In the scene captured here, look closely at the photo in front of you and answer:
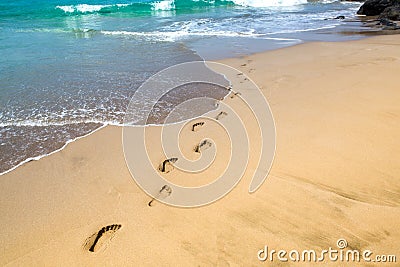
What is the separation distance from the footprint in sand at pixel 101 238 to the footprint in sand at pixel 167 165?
0.82 metres

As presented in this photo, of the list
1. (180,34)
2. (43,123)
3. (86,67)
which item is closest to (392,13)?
(180,34)

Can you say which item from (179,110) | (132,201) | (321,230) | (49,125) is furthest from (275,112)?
(49,125)

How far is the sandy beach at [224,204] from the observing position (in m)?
2.04

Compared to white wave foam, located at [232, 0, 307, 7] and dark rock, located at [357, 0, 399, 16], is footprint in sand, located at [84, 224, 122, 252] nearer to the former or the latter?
dark rock, located at [357, 0, 399, 16]

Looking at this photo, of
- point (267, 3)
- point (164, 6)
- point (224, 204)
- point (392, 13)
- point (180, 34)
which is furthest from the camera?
point (267, 3)

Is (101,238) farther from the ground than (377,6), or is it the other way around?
(377,6)

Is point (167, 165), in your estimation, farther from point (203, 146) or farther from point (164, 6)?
point (164, 6)

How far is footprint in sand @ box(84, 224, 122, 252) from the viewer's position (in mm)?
2109

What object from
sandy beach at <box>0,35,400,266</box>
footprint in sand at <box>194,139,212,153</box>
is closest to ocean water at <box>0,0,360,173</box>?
sandy beach at <box>0,35,400,266</box>

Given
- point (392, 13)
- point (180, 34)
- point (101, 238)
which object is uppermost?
point (392, 13)

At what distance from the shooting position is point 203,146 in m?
3.31

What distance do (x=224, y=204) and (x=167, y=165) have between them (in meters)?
0.87

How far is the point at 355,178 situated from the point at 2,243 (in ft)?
9.98

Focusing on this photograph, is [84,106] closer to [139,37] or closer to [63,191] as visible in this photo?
[63,191]
